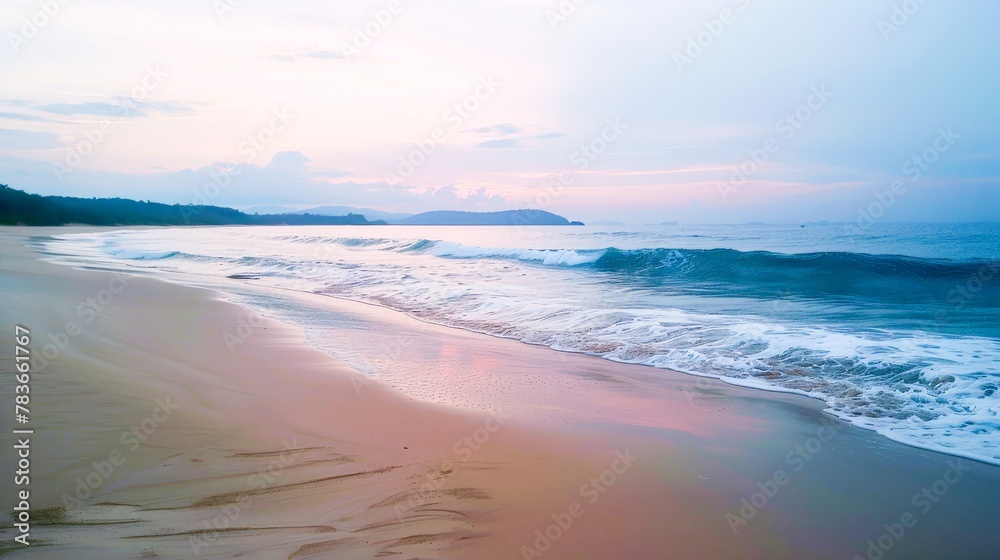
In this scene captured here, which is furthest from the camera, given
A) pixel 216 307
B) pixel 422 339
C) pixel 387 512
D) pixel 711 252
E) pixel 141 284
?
pixel 711 252

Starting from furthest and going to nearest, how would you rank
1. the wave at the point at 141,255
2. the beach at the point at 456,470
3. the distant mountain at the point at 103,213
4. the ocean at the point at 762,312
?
the distant mountain at the point at 103,213, the wave at the point at 141,255, the ocean at the point at 762,312, the beach at the point at 456,470

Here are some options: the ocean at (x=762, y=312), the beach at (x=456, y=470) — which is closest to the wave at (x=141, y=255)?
the ocean at (x=762, y=312)

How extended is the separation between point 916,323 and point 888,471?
8.11 m

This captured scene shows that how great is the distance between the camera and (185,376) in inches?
267

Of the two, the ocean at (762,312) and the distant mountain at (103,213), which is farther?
the distant mountain at (103,213)

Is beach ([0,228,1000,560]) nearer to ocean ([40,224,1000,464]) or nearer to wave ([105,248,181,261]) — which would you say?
ocean ([40,224,1000,464])

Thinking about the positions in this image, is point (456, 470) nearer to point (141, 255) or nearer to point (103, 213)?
point (141, 255)

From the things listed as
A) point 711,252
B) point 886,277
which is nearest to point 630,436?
point 886,277

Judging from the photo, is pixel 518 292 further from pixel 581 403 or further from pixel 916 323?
pixel 581 403

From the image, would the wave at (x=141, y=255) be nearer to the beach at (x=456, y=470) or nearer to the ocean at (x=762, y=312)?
the ocean at (x=762, y=312)

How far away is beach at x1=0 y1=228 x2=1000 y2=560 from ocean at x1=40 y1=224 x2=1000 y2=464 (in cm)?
85

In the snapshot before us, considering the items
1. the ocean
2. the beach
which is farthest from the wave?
the beach

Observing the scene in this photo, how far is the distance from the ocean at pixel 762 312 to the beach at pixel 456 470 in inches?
33.5

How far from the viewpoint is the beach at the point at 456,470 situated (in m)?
3.43
